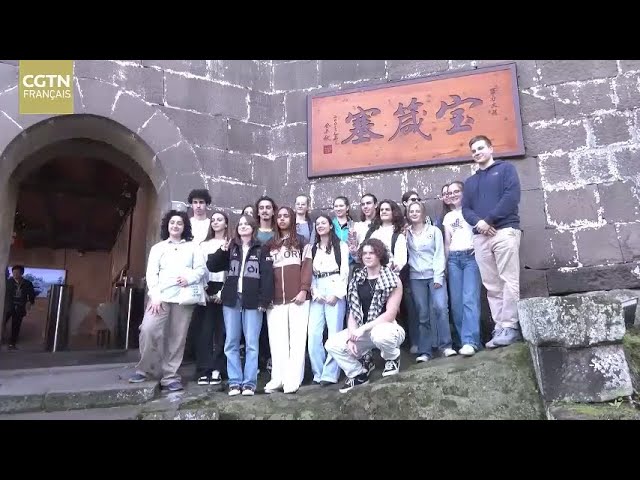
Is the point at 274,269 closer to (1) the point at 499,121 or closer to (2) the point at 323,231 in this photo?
(2) the point at 323,231

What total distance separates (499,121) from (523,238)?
Answer: 1207mm

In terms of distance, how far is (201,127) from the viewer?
557 cm

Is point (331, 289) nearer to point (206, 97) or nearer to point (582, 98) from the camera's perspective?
point (206, 97)

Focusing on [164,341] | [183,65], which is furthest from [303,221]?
[183,65]

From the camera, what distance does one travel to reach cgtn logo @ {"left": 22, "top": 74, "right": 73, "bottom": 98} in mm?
5086

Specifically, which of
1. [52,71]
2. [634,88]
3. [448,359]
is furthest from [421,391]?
[52,71]

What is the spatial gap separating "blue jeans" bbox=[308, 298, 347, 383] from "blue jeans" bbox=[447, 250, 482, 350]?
91cm

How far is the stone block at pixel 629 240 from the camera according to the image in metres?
4.76

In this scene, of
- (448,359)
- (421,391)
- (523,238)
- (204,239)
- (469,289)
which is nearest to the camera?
(421,391)

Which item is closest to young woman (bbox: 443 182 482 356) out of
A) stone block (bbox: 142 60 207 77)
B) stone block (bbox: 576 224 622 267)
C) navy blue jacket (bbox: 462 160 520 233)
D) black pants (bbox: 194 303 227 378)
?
navy blue jacket (bbox: 462 160 520 233)

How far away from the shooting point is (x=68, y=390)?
3818 mm

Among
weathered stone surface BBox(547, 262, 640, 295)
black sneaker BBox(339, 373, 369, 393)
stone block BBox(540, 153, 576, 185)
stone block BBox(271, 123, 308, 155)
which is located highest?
stone block BBox(271, 123, 308, 155)

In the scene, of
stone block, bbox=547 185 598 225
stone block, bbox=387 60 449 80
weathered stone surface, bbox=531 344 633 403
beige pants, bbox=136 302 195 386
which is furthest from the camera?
stone block, bbox=387 60 449 80

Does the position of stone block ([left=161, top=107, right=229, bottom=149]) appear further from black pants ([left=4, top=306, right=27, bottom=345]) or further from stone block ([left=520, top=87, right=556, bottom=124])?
black pants ([left=4, top=306, right=27, bottom=345])
